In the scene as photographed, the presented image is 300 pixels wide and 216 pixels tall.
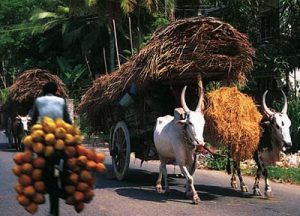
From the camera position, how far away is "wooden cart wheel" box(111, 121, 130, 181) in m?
12.8

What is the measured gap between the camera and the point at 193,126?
10.0 m

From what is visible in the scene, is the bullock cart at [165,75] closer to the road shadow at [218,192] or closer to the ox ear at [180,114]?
the ox ear at [180,114]

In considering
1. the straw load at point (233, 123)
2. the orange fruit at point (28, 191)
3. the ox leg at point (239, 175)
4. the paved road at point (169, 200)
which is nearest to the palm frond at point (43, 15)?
the paved road at point (169, 200)

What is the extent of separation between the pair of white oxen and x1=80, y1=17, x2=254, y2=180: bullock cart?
67 centimetres

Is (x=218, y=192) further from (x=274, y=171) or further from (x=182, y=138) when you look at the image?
(x=274, y=171)

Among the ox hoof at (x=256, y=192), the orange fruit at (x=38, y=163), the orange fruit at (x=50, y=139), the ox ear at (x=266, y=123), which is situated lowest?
the ox hoof at (x=256, y=192)

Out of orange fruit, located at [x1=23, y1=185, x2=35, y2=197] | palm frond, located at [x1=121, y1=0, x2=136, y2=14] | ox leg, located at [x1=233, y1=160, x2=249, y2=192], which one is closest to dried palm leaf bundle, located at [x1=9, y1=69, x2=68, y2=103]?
palm frond, located at [x1=121, y1=0, x2=136, y2=14]

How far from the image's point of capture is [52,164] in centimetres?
605

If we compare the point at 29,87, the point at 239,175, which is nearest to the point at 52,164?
the point at 239,175

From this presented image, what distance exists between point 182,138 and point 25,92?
12.7 m

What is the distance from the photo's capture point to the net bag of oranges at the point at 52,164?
5.91 m

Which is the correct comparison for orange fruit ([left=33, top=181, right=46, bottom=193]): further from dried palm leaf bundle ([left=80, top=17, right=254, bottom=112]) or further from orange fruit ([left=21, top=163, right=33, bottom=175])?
dried palm leaf bundle ([left=80, top=17, right=254, bottom=112])

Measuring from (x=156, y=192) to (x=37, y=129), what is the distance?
5657mm

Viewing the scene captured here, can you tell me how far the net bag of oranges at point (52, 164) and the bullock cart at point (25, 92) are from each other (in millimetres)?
15325
